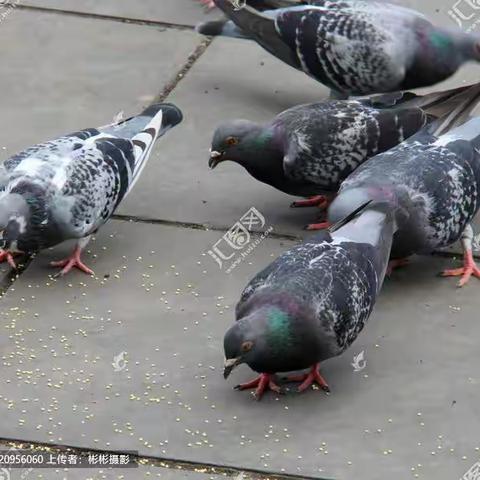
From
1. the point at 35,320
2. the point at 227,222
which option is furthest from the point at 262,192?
the point at 35,320

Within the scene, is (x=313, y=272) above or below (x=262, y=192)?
above

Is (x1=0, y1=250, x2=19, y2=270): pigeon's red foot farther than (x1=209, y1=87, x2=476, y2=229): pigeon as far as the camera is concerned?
No

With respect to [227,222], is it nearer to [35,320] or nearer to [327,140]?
[327,140]

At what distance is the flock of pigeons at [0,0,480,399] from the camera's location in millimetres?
5840

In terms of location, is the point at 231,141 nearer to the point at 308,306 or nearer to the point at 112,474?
the point at 308,306

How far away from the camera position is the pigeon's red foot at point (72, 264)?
6934mm

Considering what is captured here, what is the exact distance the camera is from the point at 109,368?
6.14 metres

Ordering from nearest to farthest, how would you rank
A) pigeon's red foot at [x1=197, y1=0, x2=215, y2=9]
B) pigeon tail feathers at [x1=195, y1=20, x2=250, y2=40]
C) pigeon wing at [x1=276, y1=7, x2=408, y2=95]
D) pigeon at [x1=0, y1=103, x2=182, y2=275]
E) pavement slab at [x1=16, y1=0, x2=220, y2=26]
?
pigeon at [x1=0, y1=103, x2=182, y2=275]
pigeon wing at [x1=276, y1=7, x2=408, y2=95]
pigeon tail feathers at [x1=195, y1=20, x2=250, y2=40]
pavement slab at [x1=16, y1=0, x2=220, y2=26]
pigeon's red foot at [x1=197, y1=0, x2=215, y2=9]

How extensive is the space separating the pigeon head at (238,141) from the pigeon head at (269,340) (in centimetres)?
178

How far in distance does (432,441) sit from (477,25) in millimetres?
4804

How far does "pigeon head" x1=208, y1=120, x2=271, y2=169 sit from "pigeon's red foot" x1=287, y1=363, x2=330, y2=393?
1.73 m

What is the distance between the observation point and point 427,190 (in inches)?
265

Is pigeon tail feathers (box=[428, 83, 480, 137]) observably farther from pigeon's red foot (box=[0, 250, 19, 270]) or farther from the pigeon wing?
pigeon's red foot (box=[0, 250, 19, 270])

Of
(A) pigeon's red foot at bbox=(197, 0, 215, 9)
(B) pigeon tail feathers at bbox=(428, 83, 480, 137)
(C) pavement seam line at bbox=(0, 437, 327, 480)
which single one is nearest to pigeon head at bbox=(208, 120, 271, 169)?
(B) pigeon tail feathers at bbox=(428, 83, 480, 137)
